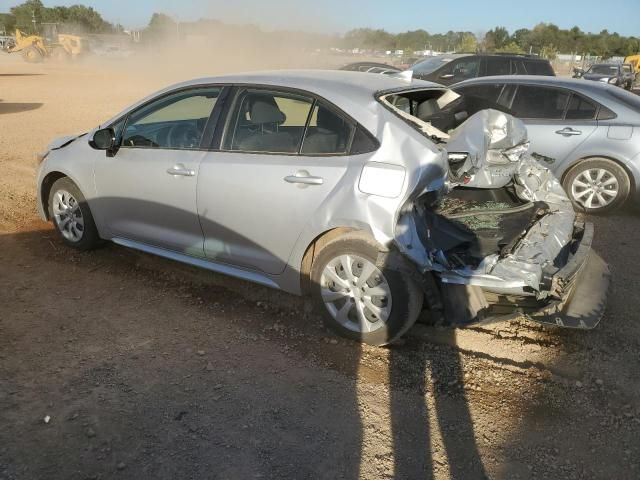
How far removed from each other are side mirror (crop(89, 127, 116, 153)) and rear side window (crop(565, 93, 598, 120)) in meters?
5.33

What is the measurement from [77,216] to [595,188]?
231 inches

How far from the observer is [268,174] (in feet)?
11.8

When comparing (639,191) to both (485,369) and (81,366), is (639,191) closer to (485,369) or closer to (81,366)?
(485,369)

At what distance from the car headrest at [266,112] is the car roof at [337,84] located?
14 centimetres

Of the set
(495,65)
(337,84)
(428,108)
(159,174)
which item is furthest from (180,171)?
(495,65)

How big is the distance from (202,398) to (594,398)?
7.49 feet

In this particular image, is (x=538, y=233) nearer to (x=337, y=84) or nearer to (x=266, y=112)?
(x=337, y=84)

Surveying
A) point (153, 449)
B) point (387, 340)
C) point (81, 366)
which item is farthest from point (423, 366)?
point (81, 366)

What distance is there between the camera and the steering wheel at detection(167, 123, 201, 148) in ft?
13.3

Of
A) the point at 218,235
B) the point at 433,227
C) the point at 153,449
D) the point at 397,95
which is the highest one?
the point at 397,95

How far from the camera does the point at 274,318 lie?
3947 millimetres

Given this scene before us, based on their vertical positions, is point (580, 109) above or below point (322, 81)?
below

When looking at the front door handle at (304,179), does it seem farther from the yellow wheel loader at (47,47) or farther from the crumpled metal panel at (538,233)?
the yellow wheel loader at (47,47)

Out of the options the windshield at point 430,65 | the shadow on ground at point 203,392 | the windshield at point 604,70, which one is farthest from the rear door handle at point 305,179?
the windshield at point 604,70
